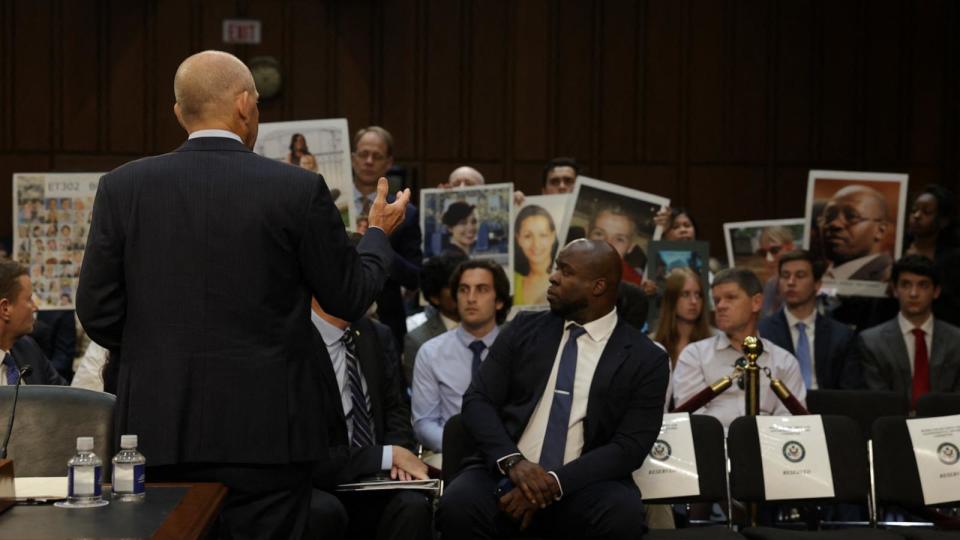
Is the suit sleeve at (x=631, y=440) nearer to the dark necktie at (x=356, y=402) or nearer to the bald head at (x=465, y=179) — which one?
the dark necktie at (x=356, y=402)

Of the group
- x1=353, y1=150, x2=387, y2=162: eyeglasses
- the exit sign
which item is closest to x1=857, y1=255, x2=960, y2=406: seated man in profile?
x1=353, y1=150, x2=387, y2=162: eyeglasses

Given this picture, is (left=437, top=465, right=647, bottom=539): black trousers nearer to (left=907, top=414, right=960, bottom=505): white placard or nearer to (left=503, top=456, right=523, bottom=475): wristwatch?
(left=503, top=456, right=523, bottom=475): wristwatch

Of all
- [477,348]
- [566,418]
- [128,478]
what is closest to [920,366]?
[477,348]

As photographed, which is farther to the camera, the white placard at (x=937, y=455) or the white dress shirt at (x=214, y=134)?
the white placard at (x=937, y=455)

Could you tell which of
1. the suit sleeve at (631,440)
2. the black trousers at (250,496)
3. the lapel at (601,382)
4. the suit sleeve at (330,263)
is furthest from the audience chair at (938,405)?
the black trousers at (250,496)

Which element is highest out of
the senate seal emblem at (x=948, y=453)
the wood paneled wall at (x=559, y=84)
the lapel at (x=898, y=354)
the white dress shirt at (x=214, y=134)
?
the wood paneled wall at (x=559, y=84)

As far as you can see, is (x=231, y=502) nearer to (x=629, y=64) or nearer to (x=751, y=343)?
(x=751, y=343)

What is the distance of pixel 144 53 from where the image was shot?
9.66m

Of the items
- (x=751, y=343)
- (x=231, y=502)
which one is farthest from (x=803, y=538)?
(x=231, y=502)

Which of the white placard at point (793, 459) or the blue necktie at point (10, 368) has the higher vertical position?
the blue necktie at point (10, 368)

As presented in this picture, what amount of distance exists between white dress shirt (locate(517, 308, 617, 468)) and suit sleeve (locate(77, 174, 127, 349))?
182cm

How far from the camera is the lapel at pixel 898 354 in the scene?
614 centimetres

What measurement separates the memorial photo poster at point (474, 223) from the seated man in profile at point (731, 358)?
1.15m

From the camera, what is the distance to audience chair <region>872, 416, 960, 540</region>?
189 inches
